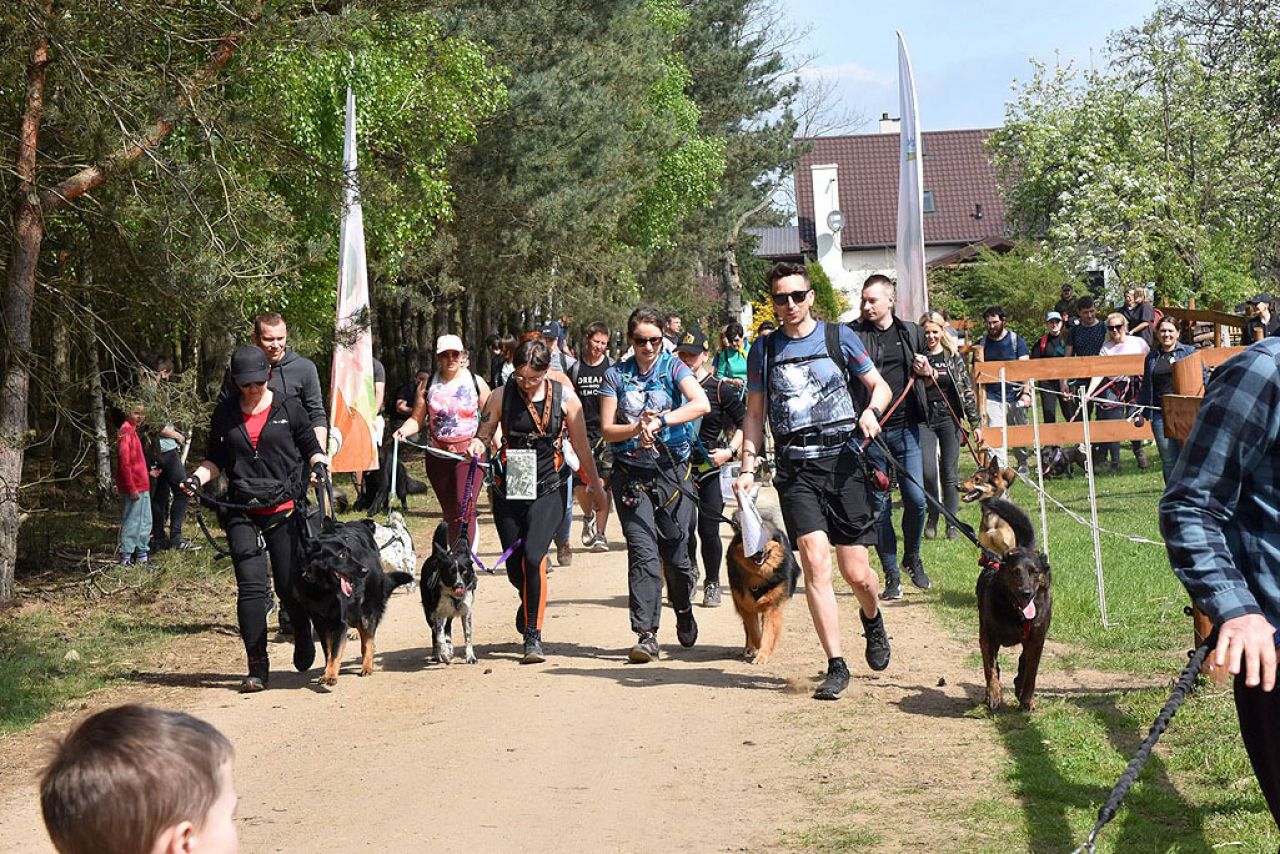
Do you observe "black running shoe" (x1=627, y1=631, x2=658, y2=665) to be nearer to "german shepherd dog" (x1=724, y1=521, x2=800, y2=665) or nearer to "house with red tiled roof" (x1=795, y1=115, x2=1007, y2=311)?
"german shepherd dog" (x1=724, y1=521, x2=800, y2=665)

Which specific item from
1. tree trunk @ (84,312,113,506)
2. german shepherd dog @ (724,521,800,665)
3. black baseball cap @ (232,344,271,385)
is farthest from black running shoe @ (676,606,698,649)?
tree trunk @ (84,312,113,506)

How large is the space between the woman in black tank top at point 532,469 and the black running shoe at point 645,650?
0.63 m

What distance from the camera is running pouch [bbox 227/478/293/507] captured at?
359 inches

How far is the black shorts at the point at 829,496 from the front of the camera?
26.6 feet

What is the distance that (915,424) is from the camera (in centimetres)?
1163

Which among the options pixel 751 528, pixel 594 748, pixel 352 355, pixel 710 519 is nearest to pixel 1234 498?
pixel 594 748

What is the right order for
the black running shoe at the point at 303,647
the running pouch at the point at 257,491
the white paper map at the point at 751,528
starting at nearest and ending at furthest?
1. the white paper map at the point at 751,528
2. the running pouch at the point at 257,491
3. the black running shoe at the point at 303,647

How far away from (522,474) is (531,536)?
40 cm

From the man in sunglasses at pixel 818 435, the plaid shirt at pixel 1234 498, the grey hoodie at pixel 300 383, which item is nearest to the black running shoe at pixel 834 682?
the man in sunglasses at pixel 818 435

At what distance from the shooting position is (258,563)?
30.4 ft

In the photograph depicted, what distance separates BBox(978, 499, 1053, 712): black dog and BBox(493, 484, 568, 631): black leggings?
118 inches

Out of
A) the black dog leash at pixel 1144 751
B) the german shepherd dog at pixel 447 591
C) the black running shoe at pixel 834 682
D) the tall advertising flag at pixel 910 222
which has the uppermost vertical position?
the tall advertising flag at pixel 910 222

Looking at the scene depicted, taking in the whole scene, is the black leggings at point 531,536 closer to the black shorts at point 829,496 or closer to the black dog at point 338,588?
the black dog at point 338,588

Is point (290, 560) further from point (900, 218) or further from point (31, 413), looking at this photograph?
point (900, 218)
